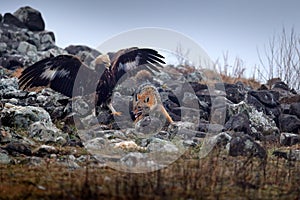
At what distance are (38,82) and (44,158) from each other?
4945 millimetres

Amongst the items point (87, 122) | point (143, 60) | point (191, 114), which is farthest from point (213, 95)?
point (87, 122)

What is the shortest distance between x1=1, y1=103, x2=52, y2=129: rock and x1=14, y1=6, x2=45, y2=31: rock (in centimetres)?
1647

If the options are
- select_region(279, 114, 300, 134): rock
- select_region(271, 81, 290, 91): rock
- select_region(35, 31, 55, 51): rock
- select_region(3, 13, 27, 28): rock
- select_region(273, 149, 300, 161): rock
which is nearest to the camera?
select_region(273, 149, 300, 161): rock

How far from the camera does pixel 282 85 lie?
16.9 metres

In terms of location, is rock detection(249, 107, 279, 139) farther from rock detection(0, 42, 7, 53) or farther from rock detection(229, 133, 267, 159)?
rock detection(0, 42, 7, 53)

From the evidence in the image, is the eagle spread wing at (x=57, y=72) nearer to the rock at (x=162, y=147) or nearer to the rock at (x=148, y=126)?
the rock at (x=148, y=126)

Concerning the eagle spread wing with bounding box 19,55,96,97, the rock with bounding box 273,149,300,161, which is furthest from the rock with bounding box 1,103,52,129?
the rock with bounding box 273,149,300,161

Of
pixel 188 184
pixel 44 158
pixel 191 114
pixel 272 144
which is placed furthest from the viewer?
pixel 191 114

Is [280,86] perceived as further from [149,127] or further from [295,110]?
[149,127]

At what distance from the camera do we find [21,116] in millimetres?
8727

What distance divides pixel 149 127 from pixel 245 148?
3316 millimetres

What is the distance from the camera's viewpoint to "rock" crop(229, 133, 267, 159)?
657 cm

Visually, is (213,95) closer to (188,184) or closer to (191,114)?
(191,114)

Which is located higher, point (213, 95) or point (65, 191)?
point (213, 95)
